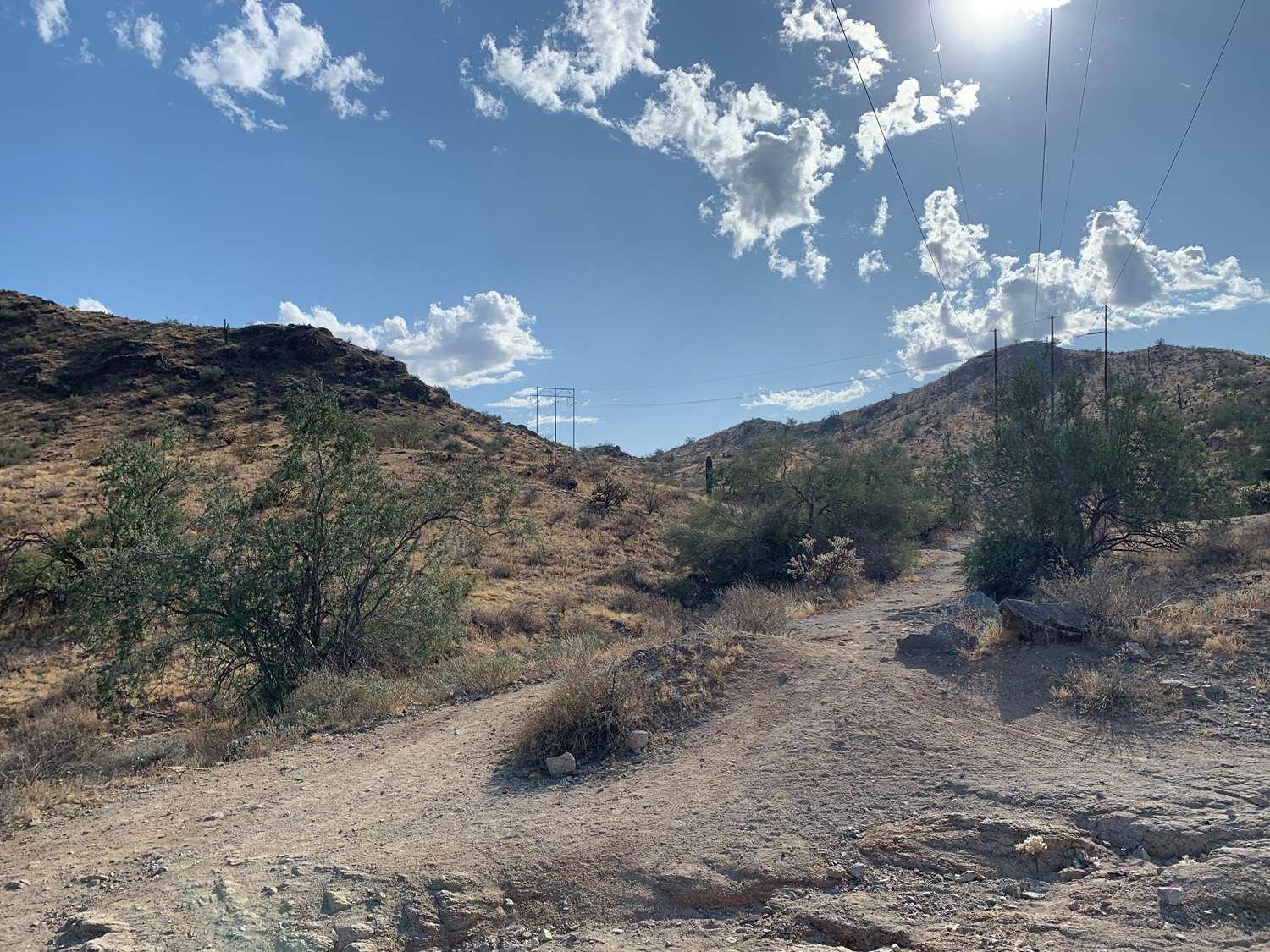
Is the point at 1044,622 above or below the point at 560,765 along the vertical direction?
above

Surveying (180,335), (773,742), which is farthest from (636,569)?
(180,335)

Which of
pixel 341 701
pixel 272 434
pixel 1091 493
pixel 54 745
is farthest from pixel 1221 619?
pixel 272 434

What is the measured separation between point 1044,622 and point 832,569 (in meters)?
10.5

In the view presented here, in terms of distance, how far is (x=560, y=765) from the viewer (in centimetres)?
660

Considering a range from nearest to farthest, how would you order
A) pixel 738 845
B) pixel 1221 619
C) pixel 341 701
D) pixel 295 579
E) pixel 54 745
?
pixel 738 845, pixel 1221 619, pixel 341 701, pixel 54 745, pixel 295 579

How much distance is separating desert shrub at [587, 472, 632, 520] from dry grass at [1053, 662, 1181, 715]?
26.4m

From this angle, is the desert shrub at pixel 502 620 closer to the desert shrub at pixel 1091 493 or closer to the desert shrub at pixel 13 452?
the desert shrub at pixel 1091 493

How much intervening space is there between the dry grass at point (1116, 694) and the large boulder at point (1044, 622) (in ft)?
4.04

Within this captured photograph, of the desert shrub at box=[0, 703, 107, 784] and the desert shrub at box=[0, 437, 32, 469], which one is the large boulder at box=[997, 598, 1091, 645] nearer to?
the desert shrub at box=[0, 703, 107, 784]

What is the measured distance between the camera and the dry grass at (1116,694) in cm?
676

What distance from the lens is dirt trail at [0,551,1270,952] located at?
4020 mm

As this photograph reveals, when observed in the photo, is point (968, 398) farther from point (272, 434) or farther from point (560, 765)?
point (560, 765)

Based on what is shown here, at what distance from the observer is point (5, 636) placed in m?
15.9

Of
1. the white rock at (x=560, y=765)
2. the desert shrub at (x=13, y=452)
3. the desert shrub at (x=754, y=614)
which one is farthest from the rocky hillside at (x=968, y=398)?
the desert shrub at (x=13, y=452)
